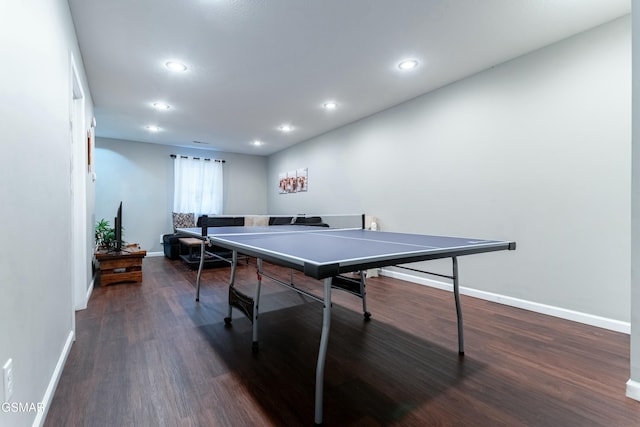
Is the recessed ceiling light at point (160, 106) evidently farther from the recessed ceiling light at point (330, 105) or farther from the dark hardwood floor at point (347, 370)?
the dark hardwood floor at point (347, 370)

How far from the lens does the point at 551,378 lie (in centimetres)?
171

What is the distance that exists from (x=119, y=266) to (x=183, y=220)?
107 inches

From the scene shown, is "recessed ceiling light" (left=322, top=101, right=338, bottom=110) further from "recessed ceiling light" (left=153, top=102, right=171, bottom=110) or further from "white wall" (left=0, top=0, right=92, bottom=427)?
"white wall" (left=0, top=0, right=92, bottom=427)

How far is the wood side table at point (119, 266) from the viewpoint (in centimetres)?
370

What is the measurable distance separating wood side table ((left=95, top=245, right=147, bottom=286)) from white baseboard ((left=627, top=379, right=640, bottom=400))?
15.3 ft

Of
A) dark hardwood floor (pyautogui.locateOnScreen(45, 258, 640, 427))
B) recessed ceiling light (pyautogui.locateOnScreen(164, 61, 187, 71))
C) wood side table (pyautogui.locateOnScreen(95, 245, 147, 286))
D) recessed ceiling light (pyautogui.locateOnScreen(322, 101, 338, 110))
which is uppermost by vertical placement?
recessed ceiling light (pyautogui.locateOnScreen(322, 101, 338, 110))

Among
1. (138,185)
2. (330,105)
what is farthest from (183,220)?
(330,105)

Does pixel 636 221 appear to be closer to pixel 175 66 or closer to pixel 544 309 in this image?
pixel 544 309

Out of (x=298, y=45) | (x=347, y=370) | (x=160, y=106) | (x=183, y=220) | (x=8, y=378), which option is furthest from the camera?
(x=183, y=220)

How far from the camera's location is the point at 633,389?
1.52m

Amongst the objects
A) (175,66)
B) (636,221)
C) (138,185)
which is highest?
(175,66)

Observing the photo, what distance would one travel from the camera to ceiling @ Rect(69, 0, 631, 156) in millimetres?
A: 2158

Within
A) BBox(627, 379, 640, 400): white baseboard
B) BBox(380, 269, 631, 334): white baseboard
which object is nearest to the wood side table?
BBox(380, 269, 631, 334): white baseboard

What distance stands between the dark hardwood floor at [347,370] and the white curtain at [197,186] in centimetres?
388
